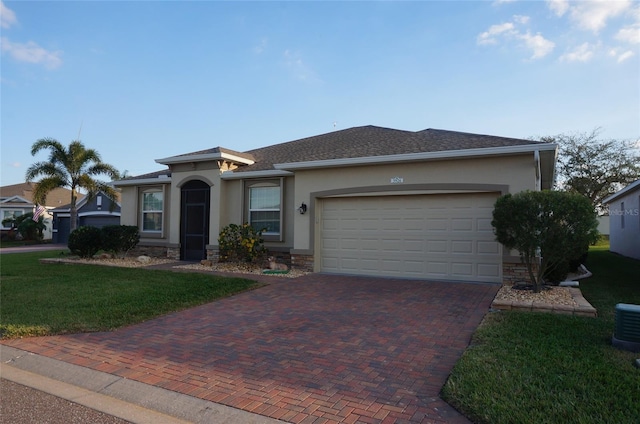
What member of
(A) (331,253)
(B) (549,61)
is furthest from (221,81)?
(B) (549,61)

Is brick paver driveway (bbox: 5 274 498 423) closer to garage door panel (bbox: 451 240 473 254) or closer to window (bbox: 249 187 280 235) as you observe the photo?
garage door panel (bbox: 451 240 473 254)

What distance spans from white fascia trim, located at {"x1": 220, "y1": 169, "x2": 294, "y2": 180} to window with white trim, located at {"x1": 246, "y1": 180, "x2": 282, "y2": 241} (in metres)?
0.30

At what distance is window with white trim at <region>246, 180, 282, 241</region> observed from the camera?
1393 cm

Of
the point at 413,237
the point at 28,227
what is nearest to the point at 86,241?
the point at 413,237

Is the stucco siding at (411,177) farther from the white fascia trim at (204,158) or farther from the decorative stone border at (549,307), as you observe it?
the decorative stone border at (549,307)

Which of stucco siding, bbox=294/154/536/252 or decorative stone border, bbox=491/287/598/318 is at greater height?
stucco siding, bbox=294/154/536/252

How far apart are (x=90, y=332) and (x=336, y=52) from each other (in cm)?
1078

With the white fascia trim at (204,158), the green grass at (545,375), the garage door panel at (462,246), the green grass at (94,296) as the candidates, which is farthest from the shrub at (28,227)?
the green grass at (545,375)

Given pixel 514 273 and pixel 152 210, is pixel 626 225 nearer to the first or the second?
pixel 514 273

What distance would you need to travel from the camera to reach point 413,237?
1109 cm

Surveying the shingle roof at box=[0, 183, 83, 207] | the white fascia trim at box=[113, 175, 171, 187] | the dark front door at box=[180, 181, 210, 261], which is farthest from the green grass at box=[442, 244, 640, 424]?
the shingle roof at box=[0, 183, 83, 207]

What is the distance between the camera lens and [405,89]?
43.6 ft

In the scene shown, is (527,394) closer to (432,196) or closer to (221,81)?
(432,196)

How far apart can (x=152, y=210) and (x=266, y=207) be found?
18.8ft
